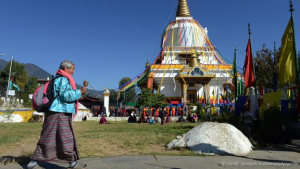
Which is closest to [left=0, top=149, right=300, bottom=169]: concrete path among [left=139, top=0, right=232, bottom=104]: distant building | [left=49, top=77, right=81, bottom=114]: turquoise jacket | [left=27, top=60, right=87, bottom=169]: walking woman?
[left=27, top=60, right=87, bottom=169]: walking woman

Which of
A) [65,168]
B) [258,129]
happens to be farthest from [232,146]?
[65,168]

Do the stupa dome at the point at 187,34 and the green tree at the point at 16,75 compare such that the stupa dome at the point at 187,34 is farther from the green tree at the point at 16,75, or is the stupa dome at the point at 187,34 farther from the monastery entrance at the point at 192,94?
the green tree at the point at 16,75

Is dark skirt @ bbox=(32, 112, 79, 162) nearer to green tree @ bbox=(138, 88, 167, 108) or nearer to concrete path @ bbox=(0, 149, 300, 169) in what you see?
concrete path @ bbox=(0, 149, 300, 169)

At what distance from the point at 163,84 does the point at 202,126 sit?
74.5 ft

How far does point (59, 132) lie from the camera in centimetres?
374

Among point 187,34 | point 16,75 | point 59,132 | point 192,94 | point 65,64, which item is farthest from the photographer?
point 16,75

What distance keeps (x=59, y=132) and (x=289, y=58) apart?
730cm

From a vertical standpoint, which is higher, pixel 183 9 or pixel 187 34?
pixel 183 9

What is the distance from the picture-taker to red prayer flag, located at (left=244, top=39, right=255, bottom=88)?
399 inches

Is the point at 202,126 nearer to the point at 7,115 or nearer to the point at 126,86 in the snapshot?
the point at 7,115

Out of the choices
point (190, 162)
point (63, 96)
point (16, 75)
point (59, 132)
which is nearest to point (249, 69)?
point (190, 162)

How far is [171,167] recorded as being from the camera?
13.0ft

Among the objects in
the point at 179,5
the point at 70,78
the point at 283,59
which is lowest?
the point at 70,78

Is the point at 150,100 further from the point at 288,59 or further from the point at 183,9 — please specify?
the point at 183,9
